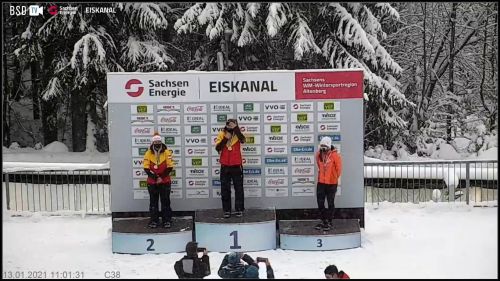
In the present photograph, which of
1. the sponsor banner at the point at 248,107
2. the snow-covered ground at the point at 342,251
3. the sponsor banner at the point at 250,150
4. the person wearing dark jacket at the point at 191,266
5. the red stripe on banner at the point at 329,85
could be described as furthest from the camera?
the sponsor banner at the point at 250,150

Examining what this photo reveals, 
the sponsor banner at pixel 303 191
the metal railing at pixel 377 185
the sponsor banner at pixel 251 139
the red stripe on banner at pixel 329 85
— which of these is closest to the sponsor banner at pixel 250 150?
the sponsor banner at pixel 251 139

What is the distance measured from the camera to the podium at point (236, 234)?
9.07 metres

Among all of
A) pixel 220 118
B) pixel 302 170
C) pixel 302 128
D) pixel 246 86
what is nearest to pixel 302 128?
pixel 302 128

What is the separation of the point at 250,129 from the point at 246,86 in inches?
28.4

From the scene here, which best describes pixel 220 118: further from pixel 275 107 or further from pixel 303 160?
pixel 303 160

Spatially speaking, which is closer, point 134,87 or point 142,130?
point 134,87

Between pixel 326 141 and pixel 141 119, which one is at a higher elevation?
pixel 141 119

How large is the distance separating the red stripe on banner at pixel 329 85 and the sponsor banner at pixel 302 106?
90 millimetres

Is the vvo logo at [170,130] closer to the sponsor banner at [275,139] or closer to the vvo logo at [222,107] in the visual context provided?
the vvo logo at [222,107]

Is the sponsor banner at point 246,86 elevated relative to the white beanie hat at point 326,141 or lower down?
elevated

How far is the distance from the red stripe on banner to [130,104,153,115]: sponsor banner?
8.02 ft

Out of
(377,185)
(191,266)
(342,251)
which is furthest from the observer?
(377,185)

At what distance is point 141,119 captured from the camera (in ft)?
32.3

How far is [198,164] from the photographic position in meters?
9.98
